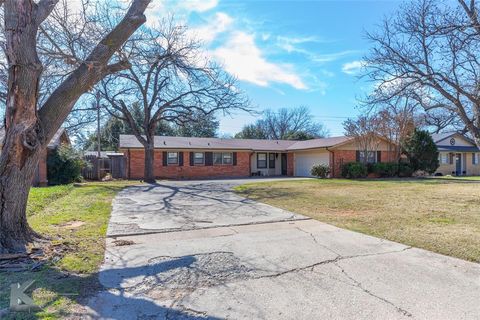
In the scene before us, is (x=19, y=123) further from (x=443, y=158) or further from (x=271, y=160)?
(x=443, y=158)

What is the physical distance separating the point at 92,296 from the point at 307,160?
83.6 feet

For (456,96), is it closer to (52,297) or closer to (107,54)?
(107,54)

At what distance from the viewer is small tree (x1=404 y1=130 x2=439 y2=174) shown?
2445 centimetres

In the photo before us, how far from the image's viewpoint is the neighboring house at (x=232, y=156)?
24484 millimetres

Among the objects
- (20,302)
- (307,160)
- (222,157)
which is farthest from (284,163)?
(20,302)

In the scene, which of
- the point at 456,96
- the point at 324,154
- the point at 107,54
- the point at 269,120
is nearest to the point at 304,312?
the point at 107,54

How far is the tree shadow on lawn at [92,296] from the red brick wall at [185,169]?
2018 cm

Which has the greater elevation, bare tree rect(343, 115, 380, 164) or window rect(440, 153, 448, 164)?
bare tree rect(343, 115, 380, 164)

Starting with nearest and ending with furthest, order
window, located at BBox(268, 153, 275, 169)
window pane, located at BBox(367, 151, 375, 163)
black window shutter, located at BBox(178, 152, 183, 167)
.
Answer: black window shutter, located at BBox(178, 152, 183, 167) → window pane, located at BBox(367, 151, 375, 163) → window, located at BBox(268, 153, 275, 169)

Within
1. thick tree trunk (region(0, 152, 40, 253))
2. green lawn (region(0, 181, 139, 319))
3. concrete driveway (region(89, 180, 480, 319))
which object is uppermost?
thick tree trunk (region(0, 152, 40, 253))

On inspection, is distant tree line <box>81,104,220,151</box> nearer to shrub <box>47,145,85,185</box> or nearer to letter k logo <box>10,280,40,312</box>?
shrub <box>47,145,85,185</box>

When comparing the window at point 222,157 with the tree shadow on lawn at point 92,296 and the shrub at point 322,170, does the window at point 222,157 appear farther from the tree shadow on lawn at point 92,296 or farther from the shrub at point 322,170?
the tree shadow on lawn at point 92,296

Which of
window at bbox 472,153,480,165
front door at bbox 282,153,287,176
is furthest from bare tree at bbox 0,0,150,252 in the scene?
window at bbox 472,153,480,165

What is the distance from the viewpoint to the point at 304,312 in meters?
3.25
